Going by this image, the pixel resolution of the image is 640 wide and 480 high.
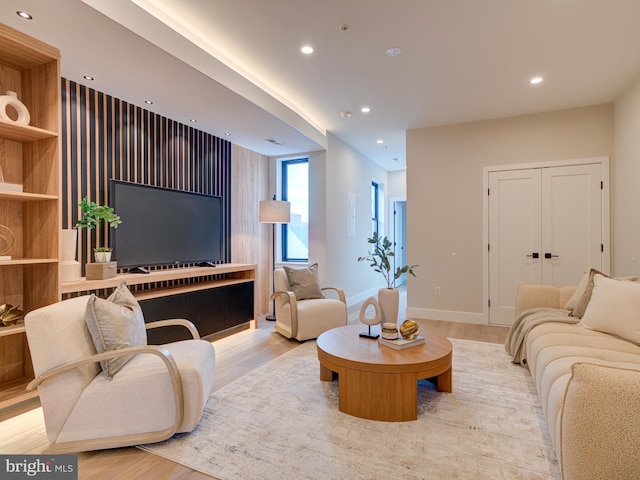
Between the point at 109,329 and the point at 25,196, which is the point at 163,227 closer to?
the point at 25,196

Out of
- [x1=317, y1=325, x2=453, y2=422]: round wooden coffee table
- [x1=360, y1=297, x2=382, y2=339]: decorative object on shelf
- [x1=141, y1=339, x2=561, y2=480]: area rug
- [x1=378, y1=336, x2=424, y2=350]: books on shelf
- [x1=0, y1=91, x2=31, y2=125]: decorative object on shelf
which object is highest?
[x1=0, y1=91, x2=31, y2=125]: decorative object on shelf

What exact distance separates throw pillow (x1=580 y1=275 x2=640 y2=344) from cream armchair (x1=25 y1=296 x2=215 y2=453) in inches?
111

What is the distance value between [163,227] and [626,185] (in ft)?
17.0

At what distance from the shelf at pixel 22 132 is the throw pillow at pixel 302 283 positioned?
2.63 m

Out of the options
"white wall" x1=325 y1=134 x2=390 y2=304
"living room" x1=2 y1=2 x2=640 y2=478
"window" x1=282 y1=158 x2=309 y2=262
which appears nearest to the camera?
"living room" x1=2 y1=2 x2=640 y2=478

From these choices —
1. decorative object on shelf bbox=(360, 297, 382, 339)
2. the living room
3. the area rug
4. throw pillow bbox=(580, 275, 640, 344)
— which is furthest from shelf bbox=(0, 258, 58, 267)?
throw pillow bbox=(580, 275, 640, 344)

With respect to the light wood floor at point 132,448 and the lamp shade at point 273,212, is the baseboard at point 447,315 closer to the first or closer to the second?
the light wood floor at point 132,448

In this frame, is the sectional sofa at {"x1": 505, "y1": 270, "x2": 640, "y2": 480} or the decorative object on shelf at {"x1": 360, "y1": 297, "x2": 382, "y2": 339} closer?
the sectional sofa at {"x1": 505, "y1": 270, "x2": 640, "y2": 480}

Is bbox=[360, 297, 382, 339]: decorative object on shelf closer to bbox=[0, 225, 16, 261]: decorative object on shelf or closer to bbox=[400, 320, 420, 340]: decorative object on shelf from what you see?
bbox=[400, 320, 420, 340]: decorative object on shelf

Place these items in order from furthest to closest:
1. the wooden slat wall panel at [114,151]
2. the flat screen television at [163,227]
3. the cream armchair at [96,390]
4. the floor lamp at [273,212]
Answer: the floor lamp at [273,212], the flat screen television at [163,227], the wooden slat wall panel at [114,151], the cream armchair at [96,390]

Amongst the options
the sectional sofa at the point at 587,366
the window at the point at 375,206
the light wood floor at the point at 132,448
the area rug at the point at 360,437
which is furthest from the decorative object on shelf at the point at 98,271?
the window at the point at 375,206

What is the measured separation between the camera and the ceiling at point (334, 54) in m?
2.49

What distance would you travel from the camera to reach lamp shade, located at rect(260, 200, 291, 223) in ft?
16.5

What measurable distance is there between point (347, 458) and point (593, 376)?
1.20 metres
